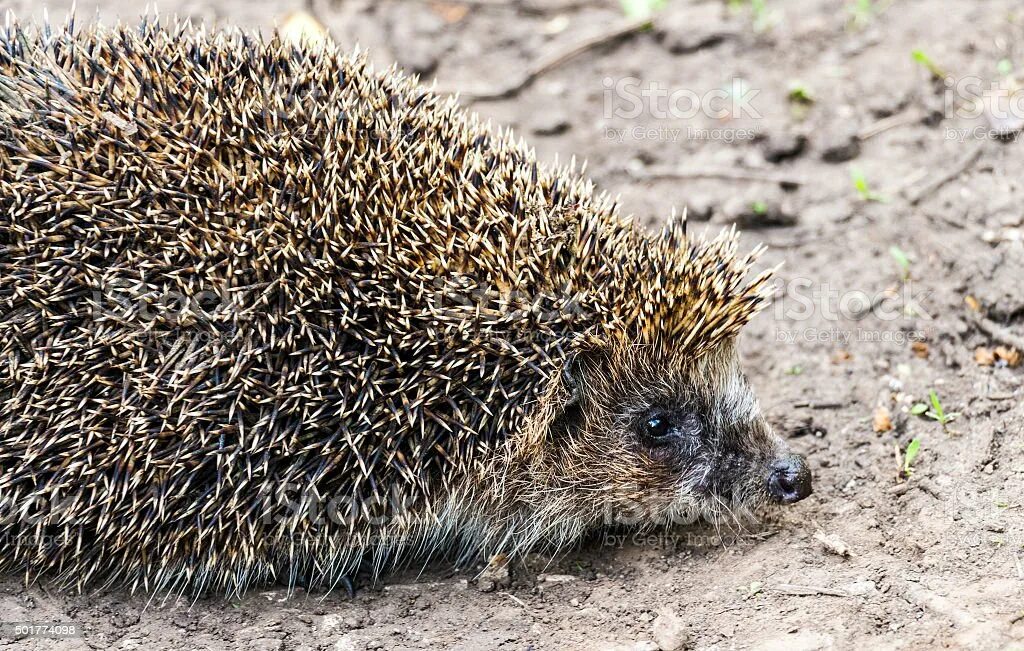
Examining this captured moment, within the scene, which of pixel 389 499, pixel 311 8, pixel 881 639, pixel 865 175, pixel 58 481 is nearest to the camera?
pixel 881 639

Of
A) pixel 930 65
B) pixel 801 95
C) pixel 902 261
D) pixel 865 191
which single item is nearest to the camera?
pixel 902 261

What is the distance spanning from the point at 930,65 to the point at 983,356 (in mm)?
2832

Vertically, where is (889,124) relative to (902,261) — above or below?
above

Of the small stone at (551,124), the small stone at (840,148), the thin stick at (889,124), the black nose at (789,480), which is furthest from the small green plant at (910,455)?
the small stone at (551,124)

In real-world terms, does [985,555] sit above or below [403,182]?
below

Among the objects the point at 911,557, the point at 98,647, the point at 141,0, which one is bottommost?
the point at 98,647

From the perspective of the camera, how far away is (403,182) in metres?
4.68

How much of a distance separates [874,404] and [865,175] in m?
2.13

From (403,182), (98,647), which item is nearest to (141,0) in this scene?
(403,182)

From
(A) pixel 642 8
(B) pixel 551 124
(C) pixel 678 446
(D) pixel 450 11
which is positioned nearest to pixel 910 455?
(C) pixel 678 446

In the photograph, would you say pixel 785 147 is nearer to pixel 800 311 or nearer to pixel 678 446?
pixel 800 311

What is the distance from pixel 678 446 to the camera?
5254 millimetres

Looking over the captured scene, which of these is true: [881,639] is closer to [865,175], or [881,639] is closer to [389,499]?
[389,499]

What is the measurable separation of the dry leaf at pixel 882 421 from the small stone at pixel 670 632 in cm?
182
